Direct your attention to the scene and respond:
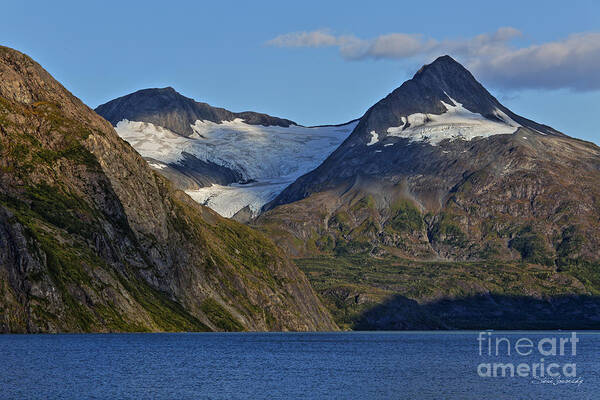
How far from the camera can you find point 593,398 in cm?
12094

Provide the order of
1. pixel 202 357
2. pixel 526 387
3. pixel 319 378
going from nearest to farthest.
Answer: pixel 526 387 → pixel 319 378 → pixel 202 357

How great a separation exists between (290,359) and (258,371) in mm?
32894

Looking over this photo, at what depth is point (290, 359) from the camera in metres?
183

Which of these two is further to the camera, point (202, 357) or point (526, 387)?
point (202, 357)

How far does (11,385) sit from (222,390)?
2539 centimetres

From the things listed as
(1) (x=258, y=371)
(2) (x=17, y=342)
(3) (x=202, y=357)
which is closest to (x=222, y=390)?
(1) (x=258, y=371)

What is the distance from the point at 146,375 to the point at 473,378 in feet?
157

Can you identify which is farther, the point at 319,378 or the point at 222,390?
the point at 319,378

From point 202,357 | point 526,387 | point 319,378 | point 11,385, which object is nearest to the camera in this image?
point 11,385

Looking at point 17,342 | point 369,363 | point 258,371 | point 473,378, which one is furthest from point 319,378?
point 17,342

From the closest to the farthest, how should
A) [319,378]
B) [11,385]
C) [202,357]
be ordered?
1. [11,385]
2. [319,378]
3. [202,357]

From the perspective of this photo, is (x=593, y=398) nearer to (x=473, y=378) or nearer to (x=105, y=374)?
(x=473, y=378)

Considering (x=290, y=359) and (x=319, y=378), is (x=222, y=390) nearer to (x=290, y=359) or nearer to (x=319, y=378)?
(x=319, y=378)

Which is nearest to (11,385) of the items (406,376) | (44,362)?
(44,362)
